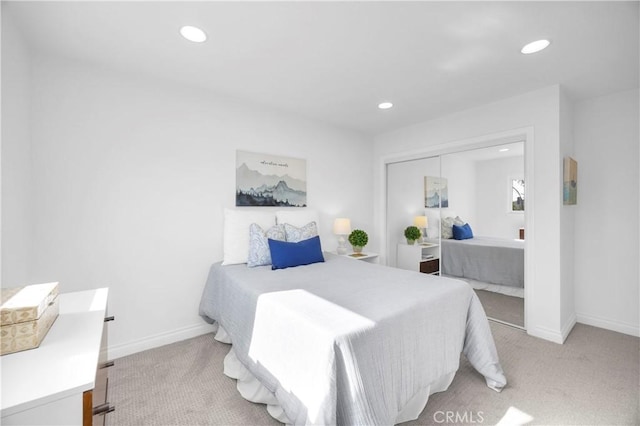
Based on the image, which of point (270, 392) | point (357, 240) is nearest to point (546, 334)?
point (357, 240)

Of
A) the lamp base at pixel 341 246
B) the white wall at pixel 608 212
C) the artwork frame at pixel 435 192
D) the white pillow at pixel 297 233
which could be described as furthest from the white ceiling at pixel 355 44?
the lamp base at pixel 341 246

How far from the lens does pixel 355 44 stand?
2.04 metres

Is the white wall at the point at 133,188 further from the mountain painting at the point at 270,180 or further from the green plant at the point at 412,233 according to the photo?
the green plant at the point at 412,233

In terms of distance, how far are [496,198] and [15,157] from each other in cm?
429

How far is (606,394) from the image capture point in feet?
6.22

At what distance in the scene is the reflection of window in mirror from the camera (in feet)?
9.86

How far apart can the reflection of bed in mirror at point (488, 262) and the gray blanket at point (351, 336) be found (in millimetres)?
1529

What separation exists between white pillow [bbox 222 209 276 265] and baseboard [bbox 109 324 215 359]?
0.71 meters

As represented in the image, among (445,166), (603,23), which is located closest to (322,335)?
(603,23)

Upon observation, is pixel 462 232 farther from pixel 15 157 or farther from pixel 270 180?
pixel 15 157

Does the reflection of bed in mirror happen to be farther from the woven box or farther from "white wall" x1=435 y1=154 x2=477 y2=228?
the woven box

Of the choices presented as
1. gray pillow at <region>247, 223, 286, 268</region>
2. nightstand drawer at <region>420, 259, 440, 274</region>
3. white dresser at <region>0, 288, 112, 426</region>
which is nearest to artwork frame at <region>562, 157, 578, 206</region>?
nightstand drawer at <region>420, 259, 440, 274</region>

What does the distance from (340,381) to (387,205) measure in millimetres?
3385

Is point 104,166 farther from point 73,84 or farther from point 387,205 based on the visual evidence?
point 387,205
